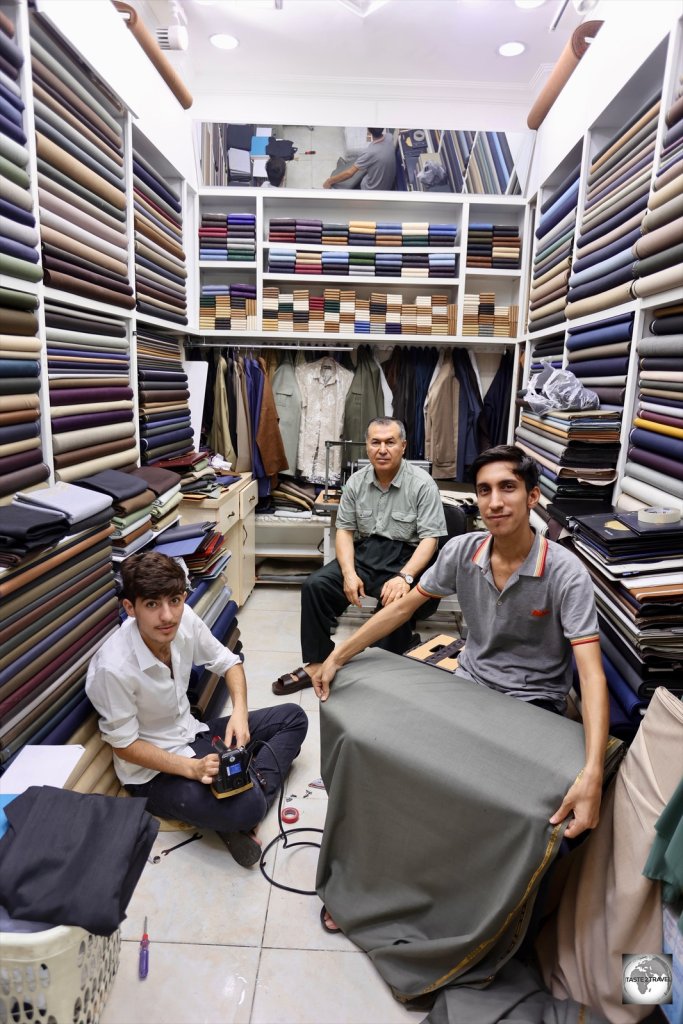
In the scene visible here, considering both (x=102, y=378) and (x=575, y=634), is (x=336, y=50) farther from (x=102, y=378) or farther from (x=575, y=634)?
(x=575, y=634)

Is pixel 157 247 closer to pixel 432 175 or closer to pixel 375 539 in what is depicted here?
pixel 375 539

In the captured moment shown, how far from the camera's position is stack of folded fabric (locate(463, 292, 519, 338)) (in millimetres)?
4461

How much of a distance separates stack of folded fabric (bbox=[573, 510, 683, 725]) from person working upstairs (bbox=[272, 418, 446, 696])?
1141 millimetres

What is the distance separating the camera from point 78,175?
235cm

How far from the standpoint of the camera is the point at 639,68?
2.33 metres

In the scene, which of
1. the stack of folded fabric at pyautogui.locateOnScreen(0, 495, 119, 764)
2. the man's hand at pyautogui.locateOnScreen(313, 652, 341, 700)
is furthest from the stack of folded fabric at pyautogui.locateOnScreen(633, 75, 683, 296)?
the stack of folded fabric at pyautogui.locateOnScreen(0, 495, 119, 764)

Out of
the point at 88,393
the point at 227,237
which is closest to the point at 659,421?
the point at 88,393

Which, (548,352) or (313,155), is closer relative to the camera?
(548,352)

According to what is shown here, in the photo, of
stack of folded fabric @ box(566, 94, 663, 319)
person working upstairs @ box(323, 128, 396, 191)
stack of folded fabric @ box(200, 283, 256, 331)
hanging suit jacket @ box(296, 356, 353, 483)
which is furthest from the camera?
hanging suit jacket @ box(296, 356, 353, 483)

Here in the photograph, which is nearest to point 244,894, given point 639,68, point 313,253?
point 639,68

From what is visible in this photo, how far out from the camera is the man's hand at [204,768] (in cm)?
190

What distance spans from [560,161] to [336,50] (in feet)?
6.93

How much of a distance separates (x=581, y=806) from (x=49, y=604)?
1.49m

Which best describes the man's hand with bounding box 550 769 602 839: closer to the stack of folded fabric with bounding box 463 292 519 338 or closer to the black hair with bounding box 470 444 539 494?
the black hair with bounding box 470 444 539 494
